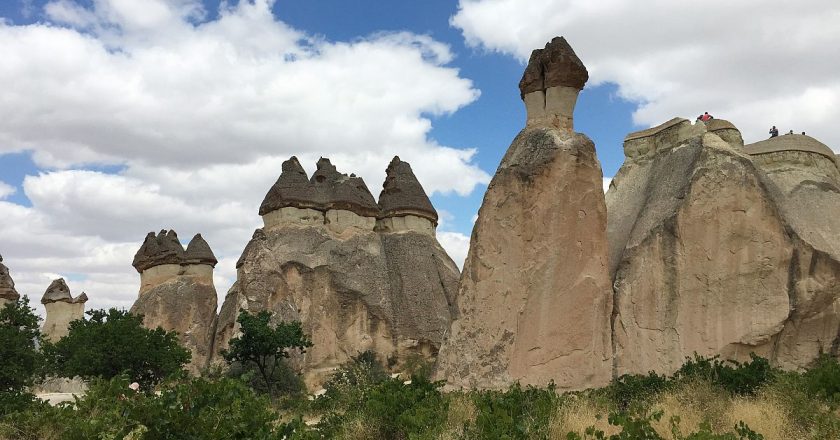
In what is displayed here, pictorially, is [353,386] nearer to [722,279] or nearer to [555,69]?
[722,279]

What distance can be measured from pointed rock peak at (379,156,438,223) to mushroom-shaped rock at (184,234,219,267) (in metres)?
7.73

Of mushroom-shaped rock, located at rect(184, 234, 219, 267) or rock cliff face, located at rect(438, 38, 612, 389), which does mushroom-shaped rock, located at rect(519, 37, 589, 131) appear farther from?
mushroom-shaped rock, located at rect(184, 234, 219, 267)

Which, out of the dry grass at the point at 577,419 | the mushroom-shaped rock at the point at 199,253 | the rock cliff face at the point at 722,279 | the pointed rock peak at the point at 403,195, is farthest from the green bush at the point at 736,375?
the mushroom-shaped rock at the point at 199,253

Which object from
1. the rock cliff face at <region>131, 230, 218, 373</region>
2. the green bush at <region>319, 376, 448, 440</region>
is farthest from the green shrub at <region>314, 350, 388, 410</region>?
the rock cliff face at <region>131, 230, 218, 373</region>

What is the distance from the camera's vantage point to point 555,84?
1259cm

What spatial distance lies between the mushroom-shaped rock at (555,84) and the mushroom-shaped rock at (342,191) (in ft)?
44.7

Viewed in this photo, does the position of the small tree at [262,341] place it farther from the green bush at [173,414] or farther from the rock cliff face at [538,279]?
the green bush at [173,414]

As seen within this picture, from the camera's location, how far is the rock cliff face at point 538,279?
11.3 meters

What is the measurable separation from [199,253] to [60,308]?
7708 mm

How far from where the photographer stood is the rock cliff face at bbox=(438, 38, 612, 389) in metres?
11.3

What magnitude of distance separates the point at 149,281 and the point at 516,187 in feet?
69.9

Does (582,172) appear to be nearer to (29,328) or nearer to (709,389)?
(709,389)

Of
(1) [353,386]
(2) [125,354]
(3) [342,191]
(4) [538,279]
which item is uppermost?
(3) [342,191]

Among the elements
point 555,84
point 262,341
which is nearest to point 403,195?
point 262,341
